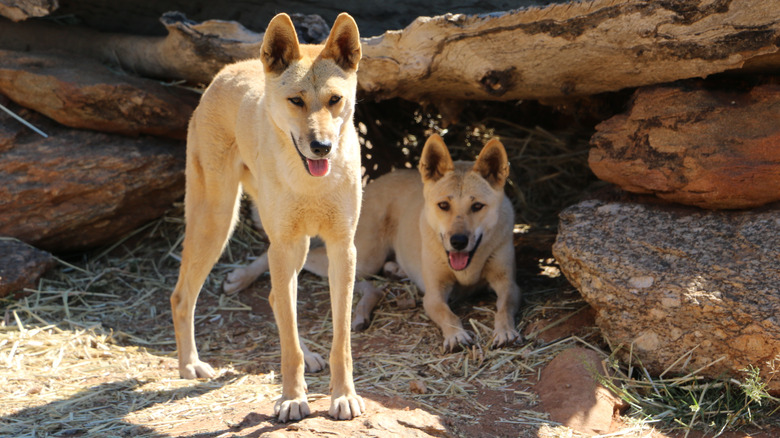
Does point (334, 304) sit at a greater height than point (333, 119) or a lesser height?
lesser

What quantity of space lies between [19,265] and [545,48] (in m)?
4.10

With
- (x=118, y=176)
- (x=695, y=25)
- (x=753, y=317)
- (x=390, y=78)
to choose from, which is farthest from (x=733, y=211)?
(x=118, y=176)

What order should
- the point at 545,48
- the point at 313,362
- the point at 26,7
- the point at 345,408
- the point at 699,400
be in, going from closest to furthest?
the point at 345,408, the point at 699,400, the point at 545,48, the point at 313,362, the point at 26,7

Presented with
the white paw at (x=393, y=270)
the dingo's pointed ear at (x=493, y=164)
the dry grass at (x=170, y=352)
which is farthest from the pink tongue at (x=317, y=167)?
the white paw at (x=393, y=270)

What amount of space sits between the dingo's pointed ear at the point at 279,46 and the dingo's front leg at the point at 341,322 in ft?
3.02

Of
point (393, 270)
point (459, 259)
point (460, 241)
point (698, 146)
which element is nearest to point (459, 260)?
point (459, 259)

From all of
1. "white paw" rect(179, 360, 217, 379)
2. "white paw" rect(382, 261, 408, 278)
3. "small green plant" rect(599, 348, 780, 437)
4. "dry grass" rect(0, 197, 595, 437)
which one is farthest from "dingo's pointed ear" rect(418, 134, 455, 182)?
"white paw" rect(179, 360, 217, 379)

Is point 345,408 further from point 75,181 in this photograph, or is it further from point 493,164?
point 75,181

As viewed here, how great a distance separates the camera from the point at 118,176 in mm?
5875

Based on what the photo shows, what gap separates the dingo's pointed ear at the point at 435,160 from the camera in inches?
207

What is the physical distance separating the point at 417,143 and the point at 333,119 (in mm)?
3778

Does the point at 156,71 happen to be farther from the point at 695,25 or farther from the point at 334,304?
the point at 695,25

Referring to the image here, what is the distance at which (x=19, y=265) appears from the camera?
18.3ft

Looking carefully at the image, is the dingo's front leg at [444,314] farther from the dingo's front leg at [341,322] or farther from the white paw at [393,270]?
the dingo's front leg at [341,322]
